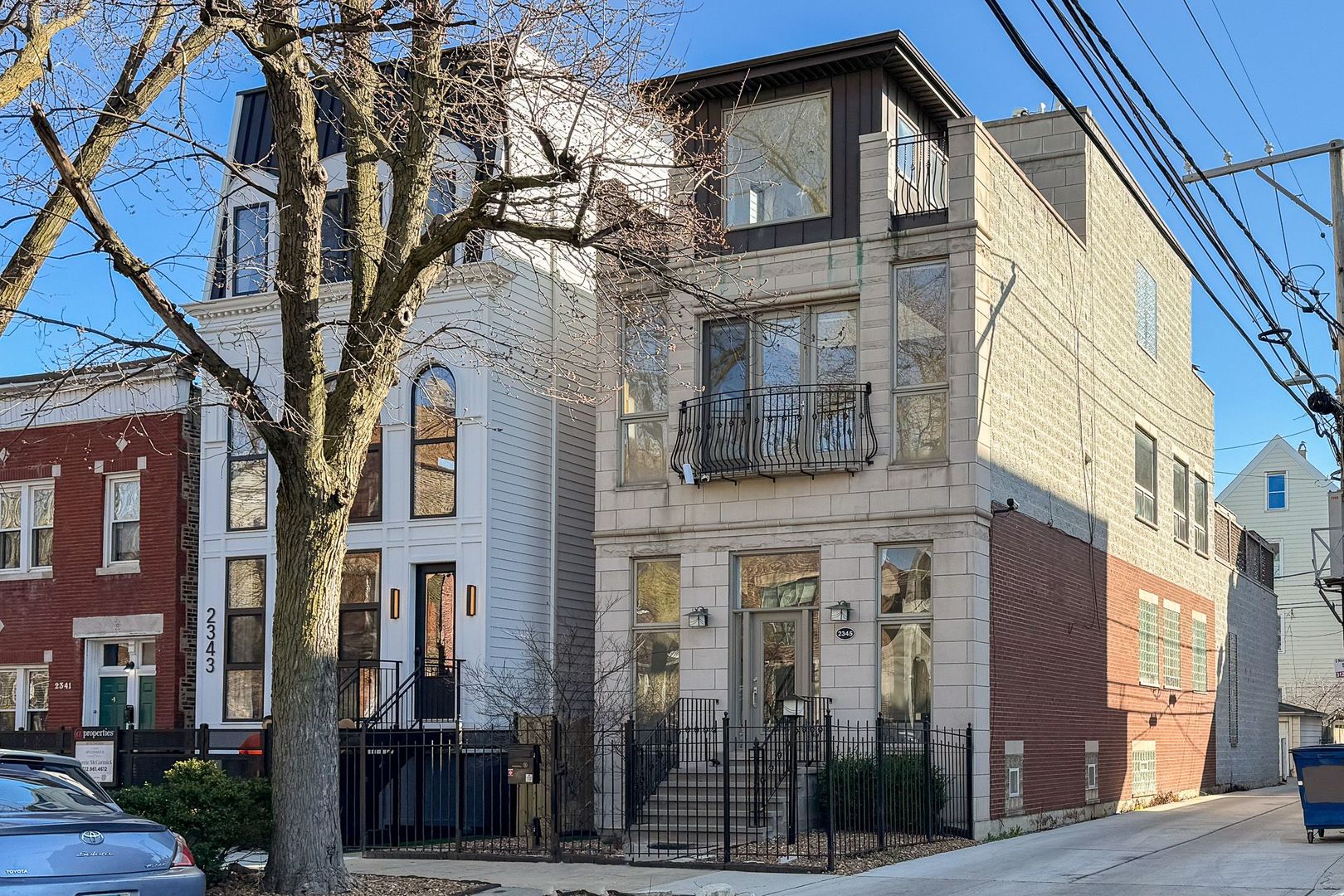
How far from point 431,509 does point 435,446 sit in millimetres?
962

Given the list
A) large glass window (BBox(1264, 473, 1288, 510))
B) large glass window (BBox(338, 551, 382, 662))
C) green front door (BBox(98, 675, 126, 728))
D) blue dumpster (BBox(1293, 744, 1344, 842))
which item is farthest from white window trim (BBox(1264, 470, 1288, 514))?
green front door (BBox(98, 675, 126, 728))

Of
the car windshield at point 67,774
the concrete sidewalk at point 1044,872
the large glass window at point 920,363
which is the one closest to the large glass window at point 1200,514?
the concrete sidewalk at point 1044,872

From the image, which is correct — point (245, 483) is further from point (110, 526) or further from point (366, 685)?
point (366, 685)

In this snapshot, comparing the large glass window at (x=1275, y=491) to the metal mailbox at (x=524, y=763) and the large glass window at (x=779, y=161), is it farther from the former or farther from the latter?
the metal mailbox at (x=524, y=763)

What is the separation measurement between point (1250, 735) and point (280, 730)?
30.5 meters

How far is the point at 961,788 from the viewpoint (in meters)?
18.9

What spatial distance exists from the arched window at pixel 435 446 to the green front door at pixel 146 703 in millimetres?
6087

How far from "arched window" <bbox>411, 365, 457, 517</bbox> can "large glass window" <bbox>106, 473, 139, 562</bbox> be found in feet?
19.6

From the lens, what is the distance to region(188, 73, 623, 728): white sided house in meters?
22.4

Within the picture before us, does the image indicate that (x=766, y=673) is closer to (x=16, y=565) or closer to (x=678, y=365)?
(x=678, y=365)

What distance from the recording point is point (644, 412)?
2191cm

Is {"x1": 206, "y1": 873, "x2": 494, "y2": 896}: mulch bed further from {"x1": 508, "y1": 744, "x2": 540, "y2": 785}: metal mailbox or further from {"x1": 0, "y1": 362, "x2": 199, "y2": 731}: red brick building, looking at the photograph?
{"x1": 0, "y1": 362, "x2": 199, "y2": 731}: red brick building

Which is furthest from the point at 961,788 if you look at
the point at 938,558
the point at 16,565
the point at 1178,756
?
the point at 16,565

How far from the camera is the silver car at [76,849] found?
899 cm
